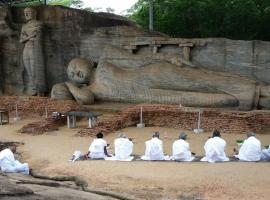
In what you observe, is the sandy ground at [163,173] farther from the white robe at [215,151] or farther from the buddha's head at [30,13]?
the buddha's head at [30,13]

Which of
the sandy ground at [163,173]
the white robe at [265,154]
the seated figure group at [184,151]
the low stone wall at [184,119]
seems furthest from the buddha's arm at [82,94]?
the white robe at [265,154]

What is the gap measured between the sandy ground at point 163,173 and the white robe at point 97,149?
0.36 metres

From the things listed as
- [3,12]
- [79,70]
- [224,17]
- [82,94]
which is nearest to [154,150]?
[82,94]

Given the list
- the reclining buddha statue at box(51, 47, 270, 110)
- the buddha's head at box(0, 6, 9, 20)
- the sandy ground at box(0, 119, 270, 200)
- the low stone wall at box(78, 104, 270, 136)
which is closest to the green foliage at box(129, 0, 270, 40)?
the reclining buddha statue at box(51, 47, 270, 110)

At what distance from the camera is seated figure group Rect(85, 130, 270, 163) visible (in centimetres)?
1112

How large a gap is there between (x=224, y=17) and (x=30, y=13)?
24.9 ft

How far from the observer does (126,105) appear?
1680 cm

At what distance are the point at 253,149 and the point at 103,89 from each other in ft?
23.5

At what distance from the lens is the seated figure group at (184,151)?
11125mm

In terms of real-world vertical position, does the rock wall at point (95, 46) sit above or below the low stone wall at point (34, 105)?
above

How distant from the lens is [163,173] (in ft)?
33.9

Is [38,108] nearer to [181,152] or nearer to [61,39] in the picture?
[61,39]

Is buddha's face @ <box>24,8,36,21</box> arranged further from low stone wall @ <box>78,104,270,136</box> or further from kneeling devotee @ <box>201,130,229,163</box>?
kneeling devotee @ <box>201,130,229,163</box>

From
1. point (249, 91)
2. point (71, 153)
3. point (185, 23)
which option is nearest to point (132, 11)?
point (185, 23)
